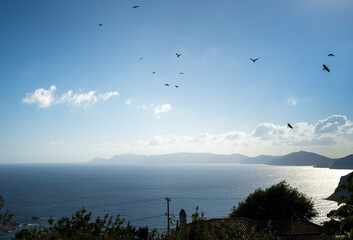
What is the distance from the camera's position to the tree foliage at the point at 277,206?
5312 centimetres

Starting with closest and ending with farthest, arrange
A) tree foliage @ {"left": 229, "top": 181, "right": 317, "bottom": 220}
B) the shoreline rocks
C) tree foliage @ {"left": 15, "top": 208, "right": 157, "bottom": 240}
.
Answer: tree foliage @ {"left": 15, "top": 208, "right": 157, "bottom": 240} < tree foliage @ {"left": 229, "top": 181, "right": 317, "bottom": 220} < the shoreline rocks

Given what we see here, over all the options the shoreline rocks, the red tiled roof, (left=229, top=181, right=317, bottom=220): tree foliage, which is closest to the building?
the red tiled roof

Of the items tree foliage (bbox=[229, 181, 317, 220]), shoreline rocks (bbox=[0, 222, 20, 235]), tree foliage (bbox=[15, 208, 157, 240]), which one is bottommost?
shoreline rocks (bbox=[0, 222, 20, 235])

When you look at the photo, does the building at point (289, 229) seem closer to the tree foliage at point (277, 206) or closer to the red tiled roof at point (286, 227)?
the red tiled roof at point (286, 227)

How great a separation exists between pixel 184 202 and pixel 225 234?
139965 mm

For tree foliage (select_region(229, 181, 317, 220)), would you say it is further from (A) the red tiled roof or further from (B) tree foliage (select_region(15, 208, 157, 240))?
(B) tree foliage (select_region(15, 208, 157, 240))

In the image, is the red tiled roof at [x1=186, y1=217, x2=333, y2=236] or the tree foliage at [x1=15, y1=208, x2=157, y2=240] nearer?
the tree foliage at [x1=15, y1=208, x2=157, y2=240]

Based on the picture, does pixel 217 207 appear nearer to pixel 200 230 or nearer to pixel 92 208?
pixel 92 208

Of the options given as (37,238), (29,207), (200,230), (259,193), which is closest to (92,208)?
(29,207)

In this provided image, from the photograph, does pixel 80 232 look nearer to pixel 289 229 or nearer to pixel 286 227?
pixel 289 229

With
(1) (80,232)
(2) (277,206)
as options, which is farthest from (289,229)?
(1) (80,232)

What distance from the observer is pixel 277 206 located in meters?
53.2

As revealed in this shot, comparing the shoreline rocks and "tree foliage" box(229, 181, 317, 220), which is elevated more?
"tree foliage" box(229, 181, 317, 220)

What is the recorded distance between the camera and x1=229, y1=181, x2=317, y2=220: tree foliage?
174 ft
